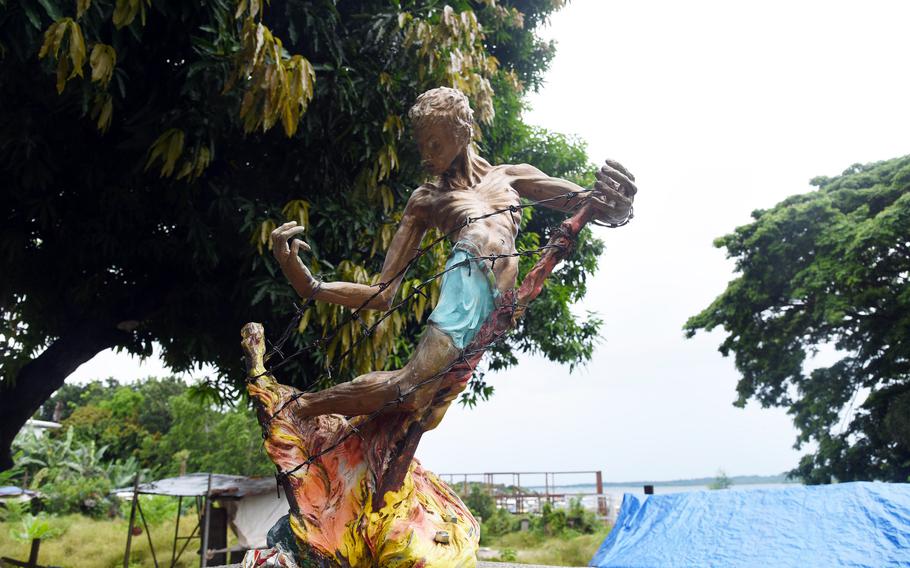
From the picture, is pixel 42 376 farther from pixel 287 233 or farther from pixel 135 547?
pixel 135 547

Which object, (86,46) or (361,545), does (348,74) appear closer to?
(86,46)

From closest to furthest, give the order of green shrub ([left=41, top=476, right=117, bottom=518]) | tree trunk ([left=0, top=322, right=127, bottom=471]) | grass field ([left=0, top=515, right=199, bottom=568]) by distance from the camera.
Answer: tree trunk ([left=0, top=322, right=127, bottom=471]) < grass field ([left=0, top=515, right=199, bottom=568]) < green shrub ([left=41, top=476, right=117, bottom=518])

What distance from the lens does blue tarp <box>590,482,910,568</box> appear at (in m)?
4.80

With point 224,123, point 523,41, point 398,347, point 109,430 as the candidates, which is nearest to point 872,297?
point 523,41

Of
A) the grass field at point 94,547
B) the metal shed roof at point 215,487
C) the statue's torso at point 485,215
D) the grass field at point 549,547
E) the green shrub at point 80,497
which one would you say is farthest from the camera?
the green shrub at point 80,497

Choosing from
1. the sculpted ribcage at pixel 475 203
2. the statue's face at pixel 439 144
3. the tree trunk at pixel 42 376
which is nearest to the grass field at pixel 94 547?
the tree trunk at pixel 42 376

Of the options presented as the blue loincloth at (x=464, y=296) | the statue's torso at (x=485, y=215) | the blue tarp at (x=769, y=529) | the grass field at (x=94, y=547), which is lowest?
the grass field at (x=94, y=547)

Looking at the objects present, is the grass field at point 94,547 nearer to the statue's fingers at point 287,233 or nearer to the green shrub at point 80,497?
the green shrub at point 80,497

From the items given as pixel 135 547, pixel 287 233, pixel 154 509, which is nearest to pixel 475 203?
pixel 287 233

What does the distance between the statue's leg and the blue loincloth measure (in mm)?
45

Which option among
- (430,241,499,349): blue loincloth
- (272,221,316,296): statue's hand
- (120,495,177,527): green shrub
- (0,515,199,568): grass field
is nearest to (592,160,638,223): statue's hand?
(430,241,499,349): blue loincloth

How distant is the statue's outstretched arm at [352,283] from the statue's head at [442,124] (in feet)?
0.96

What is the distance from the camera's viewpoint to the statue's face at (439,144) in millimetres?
2818

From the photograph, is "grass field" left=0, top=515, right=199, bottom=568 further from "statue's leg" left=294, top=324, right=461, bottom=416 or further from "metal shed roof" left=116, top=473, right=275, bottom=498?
"statue's leg" left=294, top=324, right=461, bottom=416
